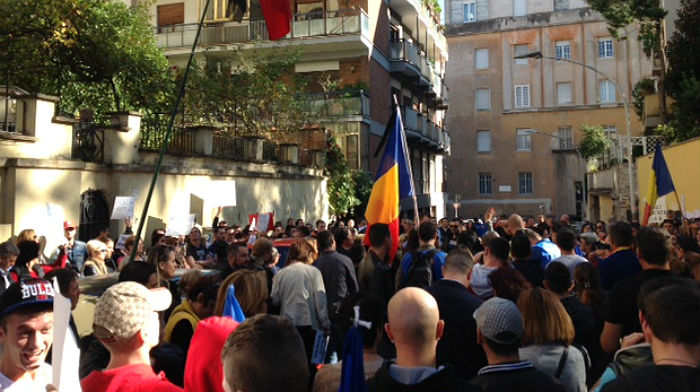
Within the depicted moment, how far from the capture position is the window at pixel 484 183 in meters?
48.5

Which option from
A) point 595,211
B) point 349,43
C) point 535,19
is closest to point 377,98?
point 349,43

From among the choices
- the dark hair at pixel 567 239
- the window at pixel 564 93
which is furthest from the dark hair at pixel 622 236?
the window at pixel 564 93

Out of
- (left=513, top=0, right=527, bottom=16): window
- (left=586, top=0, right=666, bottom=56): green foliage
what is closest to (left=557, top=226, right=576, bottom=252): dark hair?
(left=586, top=0, right=666, bottom=56): green foliage

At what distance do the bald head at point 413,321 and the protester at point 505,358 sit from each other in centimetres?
32

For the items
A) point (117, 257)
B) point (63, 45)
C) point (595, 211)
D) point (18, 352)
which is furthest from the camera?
point (595, 211)

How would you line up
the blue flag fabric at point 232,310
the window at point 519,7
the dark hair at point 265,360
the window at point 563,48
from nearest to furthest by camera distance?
the dark hair at point 265,360
the blue flag fabric at point 232,310
the window at point 563,48
the window at point 519,7

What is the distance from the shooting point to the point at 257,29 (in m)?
26.8

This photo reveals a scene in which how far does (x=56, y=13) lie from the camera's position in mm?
13078

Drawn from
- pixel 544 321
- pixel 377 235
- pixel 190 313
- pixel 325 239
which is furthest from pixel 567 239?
pixel 190 313

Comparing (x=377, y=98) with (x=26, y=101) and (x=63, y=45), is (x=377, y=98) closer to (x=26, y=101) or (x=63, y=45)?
(x=63, y=45)

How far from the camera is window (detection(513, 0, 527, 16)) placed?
4925 centimetres

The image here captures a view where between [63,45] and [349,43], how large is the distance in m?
13.7

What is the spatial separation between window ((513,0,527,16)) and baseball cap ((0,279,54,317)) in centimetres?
5109

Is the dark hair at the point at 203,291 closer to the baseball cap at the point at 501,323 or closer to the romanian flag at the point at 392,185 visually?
the baseball cap at the point at 501,323
